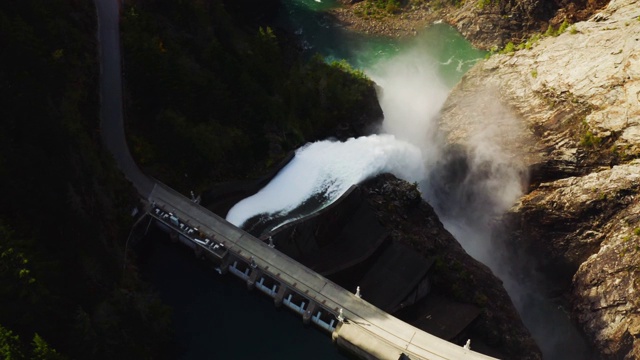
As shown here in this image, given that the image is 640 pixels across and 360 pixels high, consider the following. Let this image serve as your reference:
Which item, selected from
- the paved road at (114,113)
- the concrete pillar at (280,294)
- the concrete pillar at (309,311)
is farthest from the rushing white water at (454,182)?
the concrete pillar at (309,311)

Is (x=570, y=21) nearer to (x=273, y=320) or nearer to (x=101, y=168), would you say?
(x=273, y=320)

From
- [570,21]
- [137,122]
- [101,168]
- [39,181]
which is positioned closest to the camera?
[39,181]

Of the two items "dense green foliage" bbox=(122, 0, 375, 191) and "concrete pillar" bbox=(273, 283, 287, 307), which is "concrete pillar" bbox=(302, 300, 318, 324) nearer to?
"concrete pillar" bbox=(273, 283, 287, 307)

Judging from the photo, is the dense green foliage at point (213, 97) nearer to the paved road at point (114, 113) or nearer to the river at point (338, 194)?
the paved road at point (114, 113)

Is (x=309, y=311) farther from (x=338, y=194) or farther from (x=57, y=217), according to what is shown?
(x=57, y=217)

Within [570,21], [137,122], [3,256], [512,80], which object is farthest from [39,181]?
[570,21]

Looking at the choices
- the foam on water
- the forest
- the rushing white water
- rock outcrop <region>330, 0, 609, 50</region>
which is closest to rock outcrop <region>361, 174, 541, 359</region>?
the foam on water
